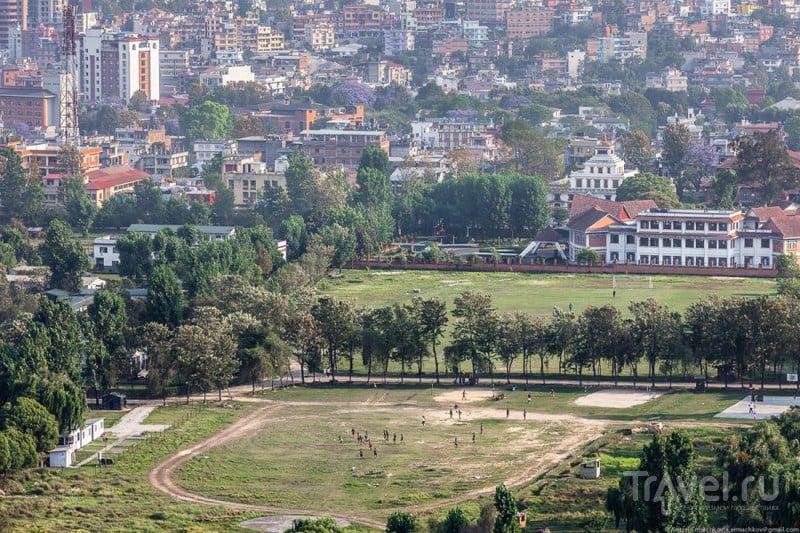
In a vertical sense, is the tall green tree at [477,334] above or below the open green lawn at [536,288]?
below

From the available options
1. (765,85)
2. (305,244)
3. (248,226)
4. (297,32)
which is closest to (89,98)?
(297,32)

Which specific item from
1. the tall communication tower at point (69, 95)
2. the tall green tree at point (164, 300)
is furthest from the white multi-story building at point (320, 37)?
the tall green tree at point (164, 300)

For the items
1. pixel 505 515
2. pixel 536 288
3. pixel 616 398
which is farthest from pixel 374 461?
pixel 536 288

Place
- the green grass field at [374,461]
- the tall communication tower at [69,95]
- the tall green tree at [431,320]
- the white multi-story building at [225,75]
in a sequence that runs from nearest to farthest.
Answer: the green grass field at [374,461] < the tall green tree at [431,320] < the tall communication tower at [69,95] < the white multi-story building at [225,75]

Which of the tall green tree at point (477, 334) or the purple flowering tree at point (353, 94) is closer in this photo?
the tall green tree at point (477, 334)

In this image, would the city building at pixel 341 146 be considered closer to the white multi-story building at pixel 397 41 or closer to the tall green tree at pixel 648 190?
the tall green tree at pixel 648 190

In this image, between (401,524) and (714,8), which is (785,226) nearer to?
(401,524)
